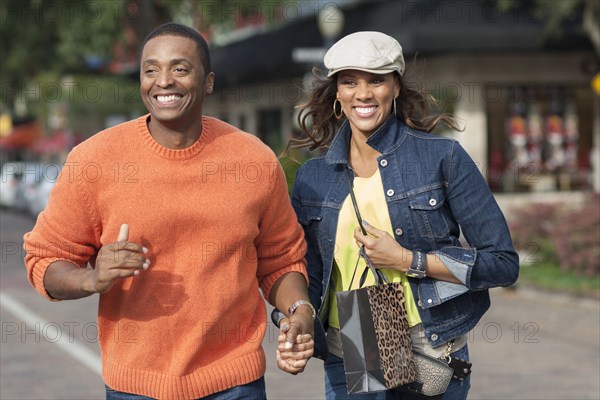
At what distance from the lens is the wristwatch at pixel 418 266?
4.08 metres

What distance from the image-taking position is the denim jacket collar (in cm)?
429

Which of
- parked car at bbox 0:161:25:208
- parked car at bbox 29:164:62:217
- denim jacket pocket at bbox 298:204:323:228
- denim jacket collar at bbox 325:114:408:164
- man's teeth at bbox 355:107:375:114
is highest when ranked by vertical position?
man's teeth at bbox 355:107:375:114

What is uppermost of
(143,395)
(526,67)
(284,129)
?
(143,395)

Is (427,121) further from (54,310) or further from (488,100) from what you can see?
(488,100)

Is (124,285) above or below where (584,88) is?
above

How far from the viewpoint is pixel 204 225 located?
360cm

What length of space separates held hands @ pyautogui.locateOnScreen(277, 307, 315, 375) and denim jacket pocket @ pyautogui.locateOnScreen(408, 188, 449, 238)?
63cm

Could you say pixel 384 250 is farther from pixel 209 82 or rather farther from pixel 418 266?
pixel 209 82

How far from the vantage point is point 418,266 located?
13.4 feet

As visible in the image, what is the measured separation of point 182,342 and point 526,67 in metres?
20.7

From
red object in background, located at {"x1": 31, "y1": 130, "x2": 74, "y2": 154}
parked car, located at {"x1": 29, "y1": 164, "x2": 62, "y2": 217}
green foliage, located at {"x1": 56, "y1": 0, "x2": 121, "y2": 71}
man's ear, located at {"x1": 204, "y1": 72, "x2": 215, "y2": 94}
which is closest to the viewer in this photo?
man's ear, located at {"x1": 204, "y1": 72, "x2": 215, "y2": 94}

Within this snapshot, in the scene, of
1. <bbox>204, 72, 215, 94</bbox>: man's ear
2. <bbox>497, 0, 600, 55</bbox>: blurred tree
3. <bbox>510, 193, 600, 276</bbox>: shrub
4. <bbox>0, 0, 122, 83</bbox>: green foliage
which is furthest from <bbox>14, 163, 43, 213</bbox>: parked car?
<bbox>204, 72, 215, 94</bbox>: man's ear

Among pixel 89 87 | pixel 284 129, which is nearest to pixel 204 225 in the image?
pixel 284 129

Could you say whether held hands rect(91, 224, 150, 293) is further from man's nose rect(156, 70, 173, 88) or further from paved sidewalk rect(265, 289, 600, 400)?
paved sidewalk rect(265, 289, 600, 400)
